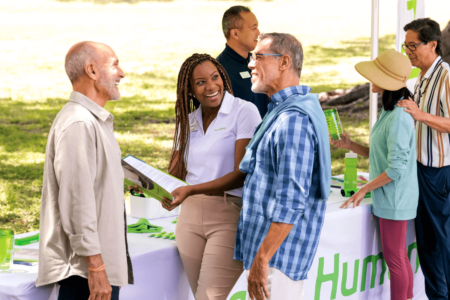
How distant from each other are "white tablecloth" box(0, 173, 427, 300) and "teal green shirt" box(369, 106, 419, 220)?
0.20 meters

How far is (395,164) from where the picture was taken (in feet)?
8.57

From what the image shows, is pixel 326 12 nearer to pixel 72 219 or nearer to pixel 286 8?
pixel 286 8

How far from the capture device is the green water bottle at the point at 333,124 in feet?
9.36

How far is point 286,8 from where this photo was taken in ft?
51.5

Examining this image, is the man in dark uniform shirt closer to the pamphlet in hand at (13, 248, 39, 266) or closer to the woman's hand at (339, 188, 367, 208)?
the woman's hand at (339, 188, 367, 208)

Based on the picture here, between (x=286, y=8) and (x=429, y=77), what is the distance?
1327cm

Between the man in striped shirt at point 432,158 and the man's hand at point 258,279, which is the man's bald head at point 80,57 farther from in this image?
the man in striped shirt at point 432,158

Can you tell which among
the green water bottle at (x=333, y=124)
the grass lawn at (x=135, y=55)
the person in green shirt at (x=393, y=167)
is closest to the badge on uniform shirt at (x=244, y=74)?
the green water bottle at (x=333, y=124)

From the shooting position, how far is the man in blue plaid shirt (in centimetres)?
162

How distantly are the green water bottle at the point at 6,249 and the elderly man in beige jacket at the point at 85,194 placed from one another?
345 millimetres

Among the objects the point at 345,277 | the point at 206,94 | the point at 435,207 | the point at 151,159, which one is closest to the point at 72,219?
the point at 206,94

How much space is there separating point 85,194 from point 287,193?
61 centimetres

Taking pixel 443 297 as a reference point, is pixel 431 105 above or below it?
above

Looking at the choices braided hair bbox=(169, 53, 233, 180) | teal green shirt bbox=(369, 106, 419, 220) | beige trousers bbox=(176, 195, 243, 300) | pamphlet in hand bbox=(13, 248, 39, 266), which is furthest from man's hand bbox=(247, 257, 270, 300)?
teal green shirt bbox=(369, 106, 419, 220)
